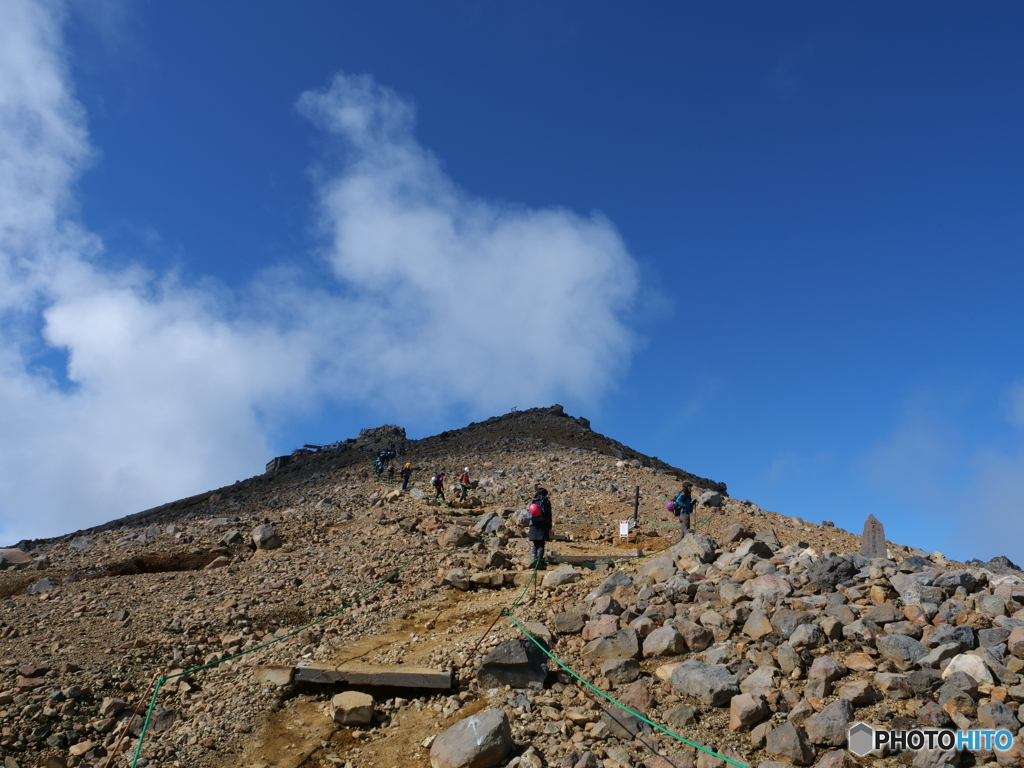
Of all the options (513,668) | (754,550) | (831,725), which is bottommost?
(831,725)

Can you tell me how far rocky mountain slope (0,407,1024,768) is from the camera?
20.0 ft

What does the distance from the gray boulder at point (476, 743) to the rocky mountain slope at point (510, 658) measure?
19mm

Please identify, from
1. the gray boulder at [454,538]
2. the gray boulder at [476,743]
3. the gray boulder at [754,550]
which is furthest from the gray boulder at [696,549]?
the gray boulder at [476,743]

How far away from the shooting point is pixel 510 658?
7266 mm

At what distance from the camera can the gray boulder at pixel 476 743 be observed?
5.96 m

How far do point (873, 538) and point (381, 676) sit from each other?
31.2ft

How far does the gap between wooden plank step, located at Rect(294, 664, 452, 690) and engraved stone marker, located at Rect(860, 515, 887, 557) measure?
8.81 metres

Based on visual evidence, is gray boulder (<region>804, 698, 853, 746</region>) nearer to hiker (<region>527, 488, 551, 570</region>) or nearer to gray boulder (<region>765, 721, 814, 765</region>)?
gray boulder (<region>765, 721, 814, 765</region>)

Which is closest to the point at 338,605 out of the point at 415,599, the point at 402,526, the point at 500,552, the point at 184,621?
the point at 415,599

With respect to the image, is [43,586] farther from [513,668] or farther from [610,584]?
[610,584]

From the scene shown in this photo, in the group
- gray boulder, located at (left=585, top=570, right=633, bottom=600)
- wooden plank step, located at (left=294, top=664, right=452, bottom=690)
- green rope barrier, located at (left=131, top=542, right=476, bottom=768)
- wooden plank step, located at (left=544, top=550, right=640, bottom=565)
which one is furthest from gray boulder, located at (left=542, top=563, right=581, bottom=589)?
wooden plank step, located at (left=294, top=664, right=452, bottom=690)

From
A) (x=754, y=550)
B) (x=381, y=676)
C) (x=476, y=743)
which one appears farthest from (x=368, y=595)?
(x=754, y=550)

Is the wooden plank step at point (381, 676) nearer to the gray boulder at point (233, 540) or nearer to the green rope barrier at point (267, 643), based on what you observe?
the green rope barrier at point (267, 643)

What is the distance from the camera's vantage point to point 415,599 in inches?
431
